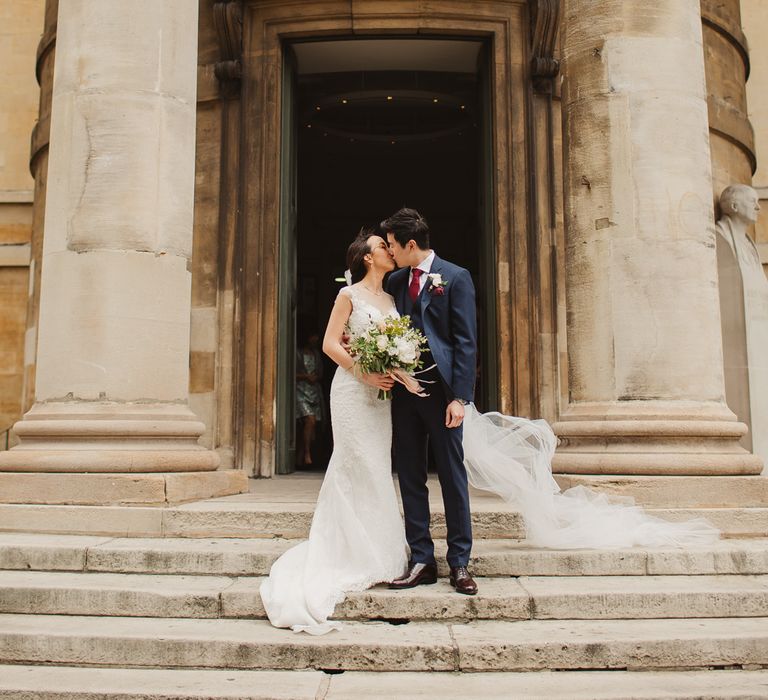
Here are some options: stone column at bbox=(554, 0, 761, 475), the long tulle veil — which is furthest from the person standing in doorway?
the long tulle veil

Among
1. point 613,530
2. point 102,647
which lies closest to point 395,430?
point 613,530

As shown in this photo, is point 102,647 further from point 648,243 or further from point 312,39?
point 312,39

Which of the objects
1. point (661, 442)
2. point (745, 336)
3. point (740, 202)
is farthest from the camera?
point (740, 202)

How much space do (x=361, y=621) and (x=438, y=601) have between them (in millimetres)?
446

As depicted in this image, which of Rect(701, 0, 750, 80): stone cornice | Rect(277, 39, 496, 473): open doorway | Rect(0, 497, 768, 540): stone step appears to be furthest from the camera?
Rect(701, 0, 750, 80): stone cornice

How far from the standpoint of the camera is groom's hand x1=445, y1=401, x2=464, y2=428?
4895 millimetres

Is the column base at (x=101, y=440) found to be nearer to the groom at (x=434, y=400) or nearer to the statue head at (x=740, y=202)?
the groom at (x=434, y=400)

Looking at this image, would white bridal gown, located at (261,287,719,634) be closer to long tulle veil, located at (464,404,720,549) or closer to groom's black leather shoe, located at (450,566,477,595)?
long tulle veil, located at (464,404,720,549)

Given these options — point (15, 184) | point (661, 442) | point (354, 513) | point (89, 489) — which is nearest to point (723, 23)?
point (661, 442)

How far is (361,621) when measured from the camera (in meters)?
4.70

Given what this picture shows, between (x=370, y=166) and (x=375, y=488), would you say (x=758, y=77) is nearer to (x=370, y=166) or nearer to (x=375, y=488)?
(x=370, y=166)

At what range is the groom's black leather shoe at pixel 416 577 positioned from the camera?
491cm

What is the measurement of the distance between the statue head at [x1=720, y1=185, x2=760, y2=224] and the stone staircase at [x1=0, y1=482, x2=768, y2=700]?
5.54 metres

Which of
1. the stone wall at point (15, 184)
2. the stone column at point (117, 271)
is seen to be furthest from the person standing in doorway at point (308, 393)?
the stone column at point (117, 271)
